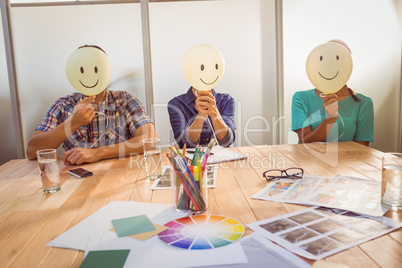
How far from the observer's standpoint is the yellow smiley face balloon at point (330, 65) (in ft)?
5.17

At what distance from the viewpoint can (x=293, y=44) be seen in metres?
2.83

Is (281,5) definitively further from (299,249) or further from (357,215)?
(299,249)

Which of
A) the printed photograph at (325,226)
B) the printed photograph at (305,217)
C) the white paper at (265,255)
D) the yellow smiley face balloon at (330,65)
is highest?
the yellow smiley face balloon at (330,65)

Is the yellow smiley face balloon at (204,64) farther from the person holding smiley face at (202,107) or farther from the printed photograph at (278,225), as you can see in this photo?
the printed photograph at (278,225)

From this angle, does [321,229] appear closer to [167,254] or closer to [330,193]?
[330,193]

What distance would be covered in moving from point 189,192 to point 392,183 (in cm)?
57

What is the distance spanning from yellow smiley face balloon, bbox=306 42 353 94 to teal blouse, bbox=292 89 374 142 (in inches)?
18.4

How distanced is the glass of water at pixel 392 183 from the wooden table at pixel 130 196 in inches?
1.5

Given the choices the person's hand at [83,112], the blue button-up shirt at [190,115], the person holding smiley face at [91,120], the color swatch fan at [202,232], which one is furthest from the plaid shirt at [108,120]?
the color swatch fan at [202,232]

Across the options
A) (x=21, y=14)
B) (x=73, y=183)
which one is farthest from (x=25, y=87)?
(x=73, y=183)

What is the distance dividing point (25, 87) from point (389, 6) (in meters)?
3.10

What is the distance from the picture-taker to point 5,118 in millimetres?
2762

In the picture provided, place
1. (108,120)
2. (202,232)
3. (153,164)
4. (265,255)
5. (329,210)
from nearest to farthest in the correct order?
(265,255) → (202,232) → (329,210) → (153,164) → (108,120)

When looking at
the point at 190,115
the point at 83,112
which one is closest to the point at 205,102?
the point at 190,115
